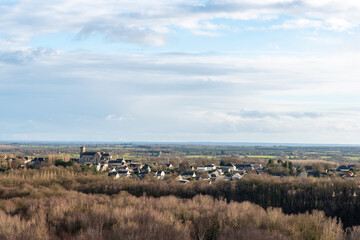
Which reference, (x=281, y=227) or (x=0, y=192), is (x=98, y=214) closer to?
(x=281, y=227)

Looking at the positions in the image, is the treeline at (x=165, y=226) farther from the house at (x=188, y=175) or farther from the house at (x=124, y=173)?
the house at (x=124, y=173)

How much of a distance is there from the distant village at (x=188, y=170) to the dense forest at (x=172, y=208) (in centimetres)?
1358

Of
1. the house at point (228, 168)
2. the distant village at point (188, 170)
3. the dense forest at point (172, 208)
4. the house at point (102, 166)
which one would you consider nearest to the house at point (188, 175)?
the distant village at point (188, 170)

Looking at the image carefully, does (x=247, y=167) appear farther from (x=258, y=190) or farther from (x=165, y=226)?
(x=165, y=226)

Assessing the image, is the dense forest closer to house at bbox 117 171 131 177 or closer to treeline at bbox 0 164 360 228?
treeline at bbox 0 164 360 228

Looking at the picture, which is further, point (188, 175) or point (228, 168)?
point (228, 168)

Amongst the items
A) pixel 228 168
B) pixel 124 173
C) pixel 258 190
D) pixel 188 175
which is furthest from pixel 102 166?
pixel 258 190

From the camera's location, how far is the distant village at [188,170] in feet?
309

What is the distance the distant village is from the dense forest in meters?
13.6

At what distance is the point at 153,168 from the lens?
4350 inches

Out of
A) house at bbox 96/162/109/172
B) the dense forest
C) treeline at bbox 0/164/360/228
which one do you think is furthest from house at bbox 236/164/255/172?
treeline at bbox 0/164/360/228

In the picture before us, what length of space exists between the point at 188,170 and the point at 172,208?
69684mm

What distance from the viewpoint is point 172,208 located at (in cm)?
3825

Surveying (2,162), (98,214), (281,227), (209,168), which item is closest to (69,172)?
(2,162)
